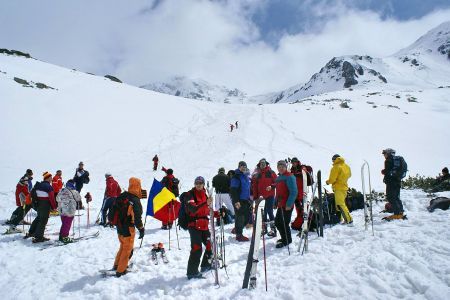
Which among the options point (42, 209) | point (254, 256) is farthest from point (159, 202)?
point (254, 256)

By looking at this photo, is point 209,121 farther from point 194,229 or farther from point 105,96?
→ point 194,229

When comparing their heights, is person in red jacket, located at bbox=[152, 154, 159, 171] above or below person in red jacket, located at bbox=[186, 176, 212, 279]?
above

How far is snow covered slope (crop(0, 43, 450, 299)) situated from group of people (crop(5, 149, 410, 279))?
0.55 metres

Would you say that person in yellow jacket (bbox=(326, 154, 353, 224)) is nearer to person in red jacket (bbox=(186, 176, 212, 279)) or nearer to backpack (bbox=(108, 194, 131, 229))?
person in red jacket (bbox=(186, 176, 212, 279))

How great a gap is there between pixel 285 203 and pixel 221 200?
384 cm

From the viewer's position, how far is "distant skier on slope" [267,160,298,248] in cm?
850

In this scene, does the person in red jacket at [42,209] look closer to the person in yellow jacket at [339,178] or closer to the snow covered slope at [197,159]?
the snow covered slope at [197,159]

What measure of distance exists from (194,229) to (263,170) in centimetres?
358

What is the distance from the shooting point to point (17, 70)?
168 ft

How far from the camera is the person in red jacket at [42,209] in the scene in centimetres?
1043

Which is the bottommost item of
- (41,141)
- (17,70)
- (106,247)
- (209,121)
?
(106,247)

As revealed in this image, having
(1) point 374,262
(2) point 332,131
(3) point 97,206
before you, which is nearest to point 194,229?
(1) point 374,262

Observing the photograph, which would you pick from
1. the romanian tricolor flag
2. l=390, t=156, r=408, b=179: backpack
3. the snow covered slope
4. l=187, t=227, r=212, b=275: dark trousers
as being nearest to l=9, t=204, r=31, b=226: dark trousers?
the snow covered slope

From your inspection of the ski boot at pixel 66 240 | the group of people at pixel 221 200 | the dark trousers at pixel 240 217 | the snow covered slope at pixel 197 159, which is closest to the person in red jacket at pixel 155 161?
the snow covered slope at pixel 197 159
